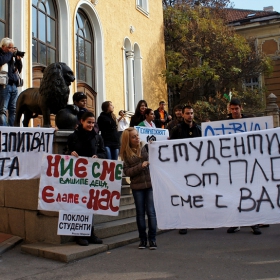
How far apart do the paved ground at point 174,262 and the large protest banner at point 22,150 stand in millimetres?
1171

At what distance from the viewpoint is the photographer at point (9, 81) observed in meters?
7.69

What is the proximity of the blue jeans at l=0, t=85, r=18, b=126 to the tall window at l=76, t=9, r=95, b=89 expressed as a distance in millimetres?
6725

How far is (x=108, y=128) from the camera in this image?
852cm

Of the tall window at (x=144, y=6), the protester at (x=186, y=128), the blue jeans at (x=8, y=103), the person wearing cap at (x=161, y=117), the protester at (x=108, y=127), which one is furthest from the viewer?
the tall window at (x=144, y=6)

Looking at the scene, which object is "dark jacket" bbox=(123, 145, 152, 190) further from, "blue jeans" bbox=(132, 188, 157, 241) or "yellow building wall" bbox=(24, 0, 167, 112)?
"yellow building wall" bbox=(24, 0, 167, 112)

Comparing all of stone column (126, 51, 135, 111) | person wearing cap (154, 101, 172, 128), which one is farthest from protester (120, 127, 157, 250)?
stone column (126, 51, 135, 111)

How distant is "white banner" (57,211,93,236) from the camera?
5.59 meters

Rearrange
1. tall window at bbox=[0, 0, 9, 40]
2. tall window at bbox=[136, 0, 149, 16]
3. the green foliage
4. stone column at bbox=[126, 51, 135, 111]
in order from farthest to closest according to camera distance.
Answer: the green foliage → tall window at bbox=[136, 0, 149, 16] → stone column at bbox=[126, 51, 135, 111] → tall window at bbox=[0, 0, 9, 40]

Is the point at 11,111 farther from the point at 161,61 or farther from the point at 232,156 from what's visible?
the point at 161,61

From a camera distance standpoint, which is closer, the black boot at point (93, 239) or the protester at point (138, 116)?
the black boot at point (93, 239)

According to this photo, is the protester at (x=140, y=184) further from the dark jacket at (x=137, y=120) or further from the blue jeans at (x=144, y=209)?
the dark jacket at (x=137, y=120)

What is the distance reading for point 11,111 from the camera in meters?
8.20

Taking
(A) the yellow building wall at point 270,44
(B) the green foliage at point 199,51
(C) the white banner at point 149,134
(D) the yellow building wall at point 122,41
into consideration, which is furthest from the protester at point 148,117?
(A) the yellow building wall at point 270,44

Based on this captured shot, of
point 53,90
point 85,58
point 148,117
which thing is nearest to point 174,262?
point 53,90
